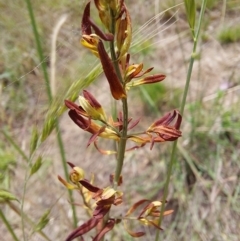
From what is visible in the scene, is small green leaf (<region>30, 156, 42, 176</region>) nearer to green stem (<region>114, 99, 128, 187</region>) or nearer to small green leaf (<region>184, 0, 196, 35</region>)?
green stem (<region>114, 99, 128, 187</region>)

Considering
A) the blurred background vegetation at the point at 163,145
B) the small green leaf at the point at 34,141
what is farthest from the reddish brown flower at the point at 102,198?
the blurred background vegetation at the point at 163,145

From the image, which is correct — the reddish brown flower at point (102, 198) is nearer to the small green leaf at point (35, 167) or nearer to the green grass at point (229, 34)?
the small green leaf at point (35, 167)

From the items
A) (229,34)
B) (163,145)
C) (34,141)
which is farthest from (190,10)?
(229,34)

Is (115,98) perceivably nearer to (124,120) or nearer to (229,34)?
(124,120)

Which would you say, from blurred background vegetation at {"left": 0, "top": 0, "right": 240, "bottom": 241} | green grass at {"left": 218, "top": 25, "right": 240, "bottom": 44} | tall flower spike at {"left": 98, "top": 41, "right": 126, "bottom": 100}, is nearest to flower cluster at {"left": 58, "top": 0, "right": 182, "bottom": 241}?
tall flower spike at {"left": 98, "top": 41, "right": 126, "bottom": 100}

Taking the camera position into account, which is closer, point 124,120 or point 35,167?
point 124,120
